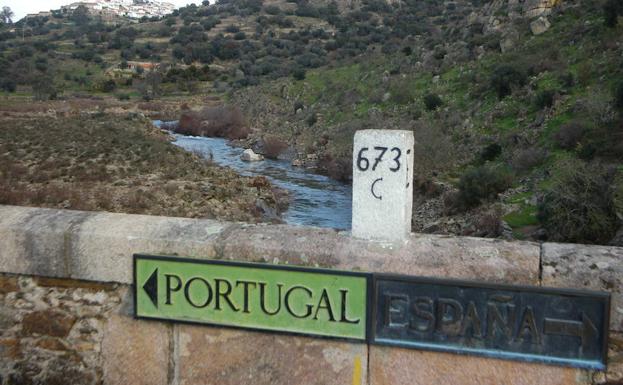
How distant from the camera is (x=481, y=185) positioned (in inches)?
598

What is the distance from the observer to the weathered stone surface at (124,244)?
3.23m

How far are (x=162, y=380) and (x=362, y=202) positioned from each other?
1501 mm

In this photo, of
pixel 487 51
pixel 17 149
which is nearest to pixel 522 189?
pixel 487 51

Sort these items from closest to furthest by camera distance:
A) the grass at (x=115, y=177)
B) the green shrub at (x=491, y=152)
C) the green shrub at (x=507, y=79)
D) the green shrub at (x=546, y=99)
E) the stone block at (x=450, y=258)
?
the stone block at (x=450, y=258), the grass at (x=115, y=177), the green shrub at (x=491, y=152), the green shrub at (x=546, y=99), the green shrub at (x=507, y=79)

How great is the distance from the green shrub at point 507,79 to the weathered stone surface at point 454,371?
19645 millimetres

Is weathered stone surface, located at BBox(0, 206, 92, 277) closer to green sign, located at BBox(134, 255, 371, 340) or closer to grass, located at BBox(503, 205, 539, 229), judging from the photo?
green sign, located at BBox(134, 255, 371, 340)

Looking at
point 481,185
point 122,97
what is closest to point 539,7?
point 481,185

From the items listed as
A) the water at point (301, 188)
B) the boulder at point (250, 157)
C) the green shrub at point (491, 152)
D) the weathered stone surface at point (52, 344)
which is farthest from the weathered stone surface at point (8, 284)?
the boulder at point (250, 157)

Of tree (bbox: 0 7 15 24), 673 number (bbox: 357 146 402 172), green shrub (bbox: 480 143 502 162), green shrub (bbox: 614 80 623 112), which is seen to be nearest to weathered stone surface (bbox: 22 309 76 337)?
673 number (bbox: 357 146 402 172)

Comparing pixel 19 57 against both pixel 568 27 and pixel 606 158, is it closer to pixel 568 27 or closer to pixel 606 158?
pixel 568 27

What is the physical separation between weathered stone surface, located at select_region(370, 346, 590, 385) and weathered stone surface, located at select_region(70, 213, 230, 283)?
43.1 inches

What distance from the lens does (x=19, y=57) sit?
196 feet

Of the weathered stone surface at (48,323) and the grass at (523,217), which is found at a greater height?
the weathered stone surface at (48,323)

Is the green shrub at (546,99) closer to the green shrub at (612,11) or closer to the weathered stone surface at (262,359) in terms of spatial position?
the green shrub at (612,11)
